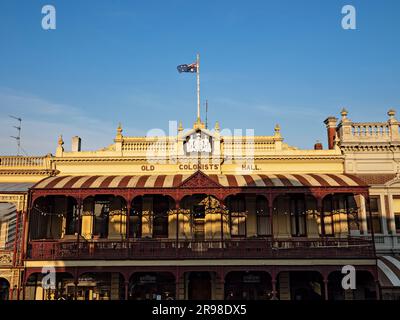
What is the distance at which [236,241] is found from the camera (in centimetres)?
2333

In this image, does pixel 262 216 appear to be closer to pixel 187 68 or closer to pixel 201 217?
pixel 201 217

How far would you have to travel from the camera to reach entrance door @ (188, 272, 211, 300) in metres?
25.2

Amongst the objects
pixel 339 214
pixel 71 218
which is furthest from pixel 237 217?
pixel 71 218

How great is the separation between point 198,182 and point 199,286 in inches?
235

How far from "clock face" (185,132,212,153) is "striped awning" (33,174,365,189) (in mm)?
1888

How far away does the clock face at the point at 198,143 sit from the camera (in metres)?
27.2

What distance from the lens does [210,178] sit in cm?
2409

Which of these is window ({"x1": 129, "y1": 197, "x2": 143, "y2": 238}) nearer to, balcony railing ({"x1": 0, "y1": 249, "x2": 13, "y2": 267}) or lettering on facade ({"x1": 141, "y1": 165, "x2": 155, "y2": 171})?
lettering on facade ({"x1": 141, "y1": 165, "x2": 155, "y2": 171})

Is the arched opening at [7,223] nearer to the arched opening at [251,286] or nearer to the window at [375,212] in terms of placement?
the arched opening at [251,286]

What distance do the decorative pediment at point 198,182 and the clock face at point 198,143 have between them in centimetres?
348

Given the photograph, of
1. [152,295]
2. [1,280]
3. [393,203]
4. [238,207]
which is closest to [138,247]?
[152,295]

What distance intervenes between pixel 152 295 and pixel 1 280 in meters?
8.41

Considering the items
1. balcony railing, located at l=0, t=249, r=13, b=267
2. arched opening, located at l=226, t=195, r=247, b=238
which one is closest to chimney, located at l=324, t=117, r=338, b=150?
arched opening, located at l=226, t=195, r=247, b=238

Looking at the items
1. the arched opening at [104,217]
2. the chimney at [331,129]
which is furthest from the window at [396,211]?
the arched opening at [104,217]
